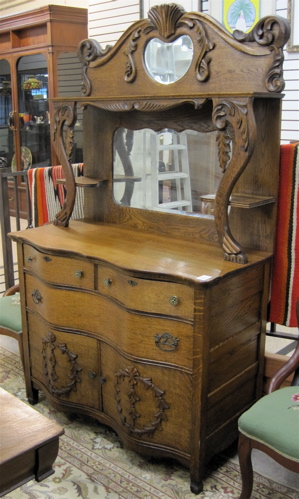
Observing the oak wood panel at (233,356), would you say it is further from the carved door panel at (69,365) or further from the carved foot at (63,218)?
the carved foot at (63,218)

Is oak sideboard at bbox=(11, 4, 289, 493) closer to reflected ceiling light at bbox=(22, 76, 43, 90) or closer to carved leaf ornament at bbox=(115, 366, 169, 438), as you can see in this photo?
carved leaf ornament at bbox=(115, 366, 169, 438)

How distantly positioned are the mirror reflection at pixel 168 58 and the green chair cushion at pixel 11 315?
4.67 ft

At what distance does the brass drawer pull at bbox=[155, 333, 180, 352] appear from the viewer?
1986 millimetres

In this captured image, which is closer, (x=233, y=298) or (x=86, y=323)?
(x=233, y=298)

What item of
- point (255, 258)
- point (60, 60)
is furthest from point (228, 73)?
point (60, 60)

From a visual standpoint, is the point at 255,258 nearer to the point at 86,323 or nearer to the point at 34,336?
the point at 86,323

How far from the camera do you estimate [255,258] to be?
84.2 inches

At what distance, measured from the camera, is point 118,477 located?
215cm

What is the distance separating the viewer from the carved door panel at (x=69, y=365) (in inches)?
93.0

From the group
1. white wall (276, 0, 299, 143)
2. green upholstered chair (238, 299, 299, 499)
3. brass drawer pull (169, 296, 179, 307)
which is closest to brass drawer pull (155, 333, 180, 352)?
brass drawer pull (169, 296, 179, 307)

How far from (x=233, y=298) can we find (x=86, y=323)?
0.67 meters

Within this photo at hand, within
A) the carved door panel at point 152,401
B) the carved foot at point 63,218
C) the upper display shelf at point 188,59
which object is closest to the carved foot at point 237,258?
the carved door panel at point 152,401

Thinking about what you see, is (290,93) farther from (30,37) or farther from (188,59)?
(30,37)

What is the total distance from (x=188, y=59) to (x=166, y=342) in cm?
114
